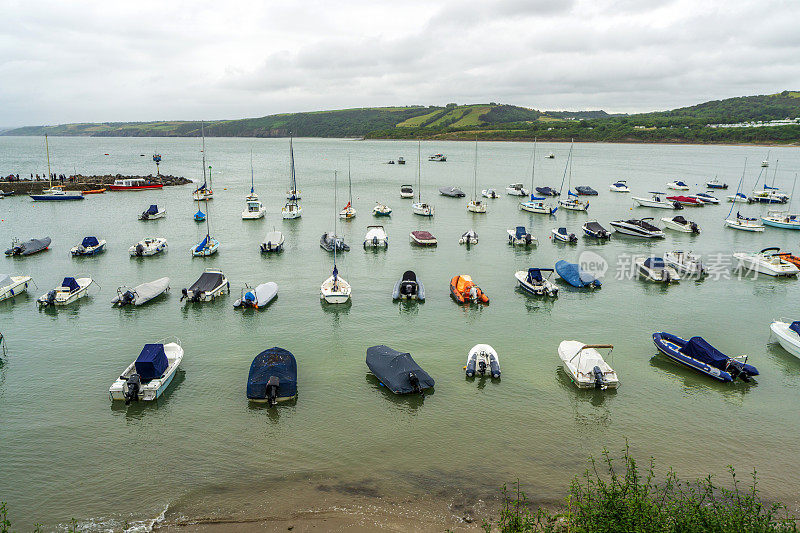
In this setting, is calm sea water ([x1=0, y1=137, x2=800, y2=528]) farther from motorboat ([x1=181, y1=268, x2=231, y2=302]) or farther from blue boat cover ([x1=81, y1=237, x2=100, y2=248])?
blue boat cover ([x1=81, y1=237, x2=100, y2=248])

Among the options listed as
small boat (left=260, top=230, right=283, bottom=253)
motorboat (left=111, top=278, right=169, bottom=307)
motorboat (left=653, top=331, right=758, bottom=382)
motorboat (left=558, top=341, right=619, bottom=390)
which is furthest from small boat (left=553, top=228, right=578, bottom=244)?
motorboat (left=111, top=278, right=169, bottom=307)

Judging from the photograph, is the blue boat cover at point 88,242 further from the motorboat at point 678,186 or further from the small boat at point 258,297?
the motorboat at point 678,186

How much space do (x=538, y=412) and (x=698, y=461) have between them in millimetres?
6351

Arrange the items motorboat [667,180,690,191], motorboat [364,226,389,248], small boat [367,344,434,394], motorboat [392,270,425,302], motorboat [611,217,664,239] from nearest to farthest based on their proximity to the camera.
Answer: small boat [367,344,434,394], motorboat [392,270,425,302], motorboat [364,226,389,248], motorboat [611,217,664,239], motorboat [667,180,690,191]

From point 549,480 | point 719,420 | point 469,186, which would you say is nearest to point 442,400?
point 549,480

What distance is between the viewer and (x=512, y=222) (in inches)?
2687

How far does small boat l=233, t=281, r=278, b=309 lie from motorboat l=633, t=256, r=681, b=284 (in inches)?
1246

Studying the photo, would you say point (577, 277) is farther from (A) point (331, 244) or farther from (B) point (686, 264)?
(A) point (331, 244)

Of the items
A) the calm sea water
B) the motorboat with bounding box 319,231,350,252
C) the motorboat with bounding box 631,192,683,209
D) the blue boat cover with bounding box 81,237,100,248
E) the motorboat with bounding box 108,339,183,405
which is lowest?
the calm sea water

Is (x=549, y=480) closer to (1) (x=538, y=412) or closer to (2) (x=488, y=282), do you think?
(1) (x=538, y=412)

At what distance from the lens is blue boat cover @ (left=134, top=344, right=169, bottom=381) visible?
23062mm

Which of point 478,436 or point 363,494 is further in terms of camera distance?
point 478,436

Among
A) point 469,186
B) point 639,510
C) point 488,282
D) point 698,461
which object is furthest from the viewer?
point 469,186

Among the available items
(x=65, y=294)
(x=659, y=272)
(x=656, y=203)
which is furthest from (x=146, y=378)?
(x=656, y=203)
